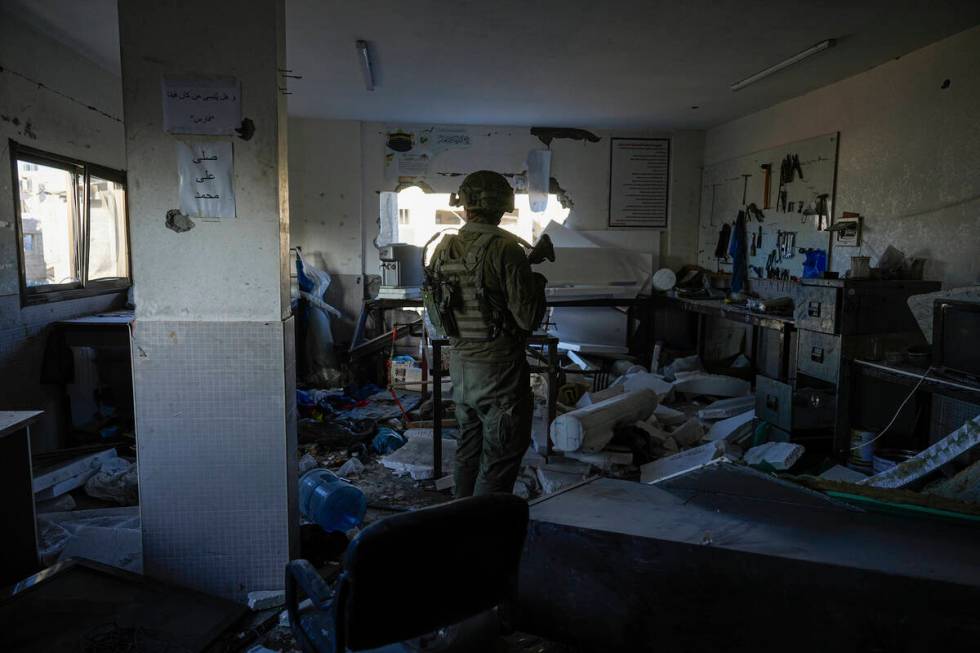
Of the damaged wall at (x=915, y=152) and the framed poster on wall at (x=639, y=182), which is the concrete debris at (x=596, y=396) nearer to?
the damaged wall at (x=915, y=152)

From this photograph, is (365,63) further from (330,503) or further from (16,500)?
(16,500)

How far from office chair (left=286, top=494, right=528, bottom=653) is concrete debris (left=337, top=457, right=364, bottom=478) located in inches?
96.0

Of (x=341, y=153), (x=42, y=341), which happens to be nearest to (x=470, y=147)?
(x=341, y=153)

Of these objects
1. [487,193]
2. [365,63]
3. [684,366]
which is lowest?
[684,366]

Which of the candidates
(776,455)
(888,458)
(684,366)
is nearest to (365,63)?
(776,455)

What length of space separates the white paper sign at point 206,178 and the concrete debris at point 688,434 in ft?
10.9

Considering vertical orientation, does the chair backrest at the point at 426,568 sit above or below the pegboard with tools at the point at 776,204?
below

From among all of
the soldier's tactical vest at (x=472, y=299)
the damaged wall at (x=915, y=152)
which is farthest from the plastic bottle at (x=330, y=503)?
the damaged wall at (x=915, y=152)

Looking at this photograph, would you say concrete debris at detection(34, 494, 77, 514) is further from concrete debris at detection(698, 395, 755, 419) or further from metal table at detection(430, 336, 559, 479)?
concrete debris at detection(698, 395, 755, 419)

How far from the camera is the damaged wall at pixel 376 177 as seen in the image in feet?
22.9

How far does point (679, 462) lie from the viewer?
378 cm

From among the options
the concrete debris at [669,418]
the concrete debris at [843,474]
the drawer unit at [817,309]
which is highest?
the drawer unit at [817,309]

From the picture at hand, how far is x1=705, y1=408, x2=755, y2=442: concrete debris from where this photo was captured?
432 centimetres

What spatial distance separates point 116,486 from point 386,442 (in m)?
1.63
